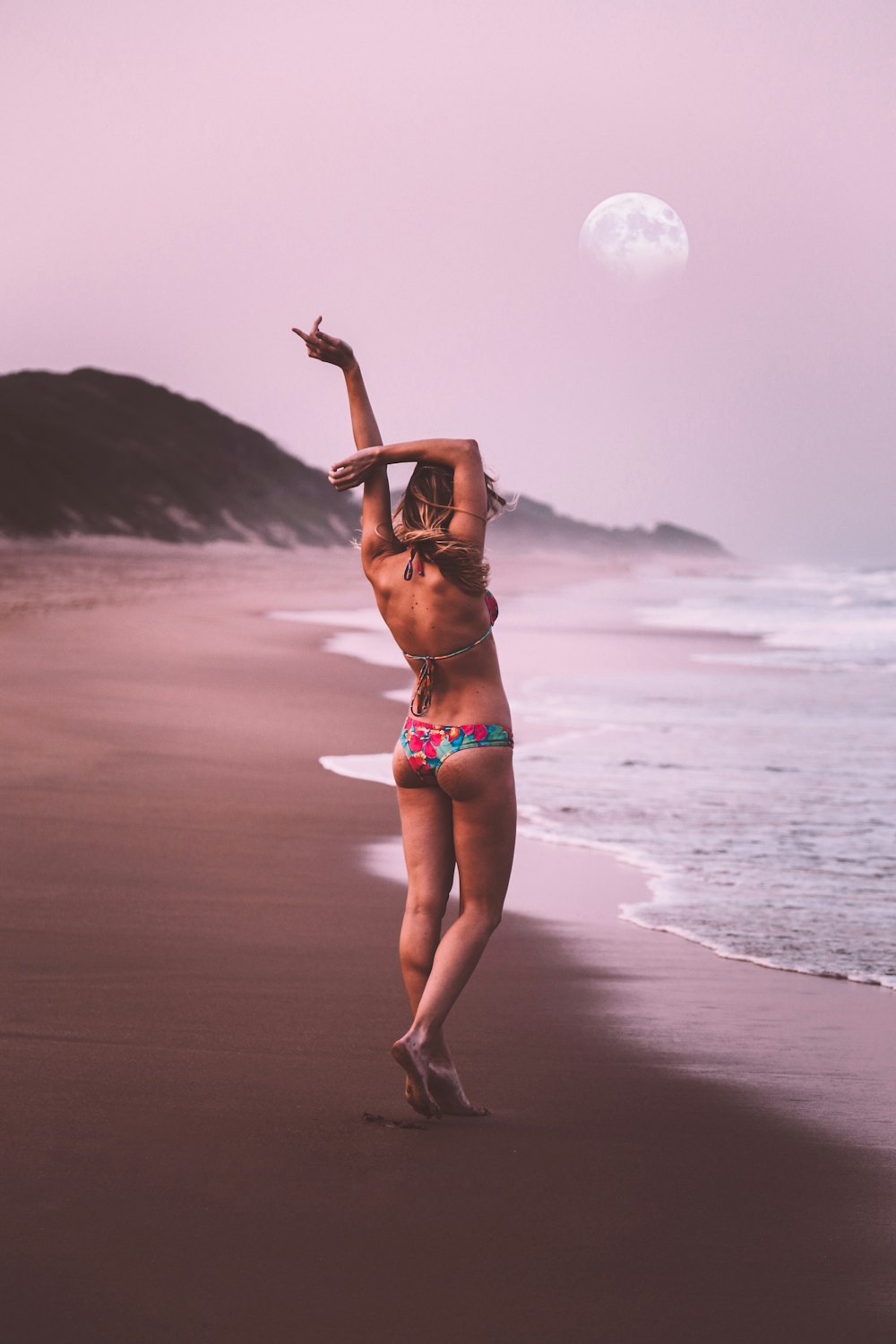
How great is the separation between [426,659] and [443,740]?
0.22 meters

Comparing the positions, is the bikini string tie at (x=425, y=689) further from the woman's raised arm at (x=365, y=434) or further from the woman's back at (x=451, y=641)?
the woman's raised arm at (x=365, y=434)

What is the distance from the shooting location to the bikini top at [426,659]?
144 inches

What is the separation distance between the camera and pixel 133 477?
149 metres

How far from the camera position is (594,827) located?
24.3 feet

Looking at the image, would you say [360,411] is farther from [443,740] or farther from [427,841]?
[427,841]

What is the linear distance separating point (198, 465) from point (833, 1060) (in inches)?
6911

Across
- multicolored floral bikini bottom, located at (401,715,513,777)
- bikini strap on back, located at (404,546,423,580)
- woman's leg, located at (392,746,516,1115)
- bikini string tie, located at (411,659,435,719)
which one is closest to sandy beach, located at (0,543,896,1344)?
woman's leg, located at (392,746,516,1115)

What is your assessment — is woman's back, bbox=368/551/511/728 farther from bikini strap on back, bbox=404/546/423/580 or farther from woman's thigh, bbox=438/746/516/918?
→ woman's thigh, bbox=438/746/516/918

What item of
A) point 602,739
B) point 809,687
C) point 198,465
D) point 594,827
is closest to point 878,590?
point 809,687

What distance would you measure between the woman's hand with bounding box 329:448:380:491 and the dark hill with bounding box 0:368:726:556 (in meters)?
109

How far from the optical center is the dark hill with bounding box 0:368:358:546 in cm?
12688

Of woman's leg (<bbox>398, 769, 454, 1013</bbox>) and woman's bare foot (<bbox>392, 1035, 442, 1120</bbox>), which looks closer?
woman's bare foot (<bbox>392, 1035, 442, 1120</bbox>)

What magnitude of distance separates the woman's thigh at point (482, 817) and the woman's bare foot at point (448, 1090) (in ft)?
1.37

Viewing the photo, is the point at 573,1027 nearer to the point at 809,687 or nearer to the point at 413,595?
the point at 413,595
